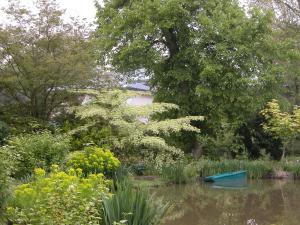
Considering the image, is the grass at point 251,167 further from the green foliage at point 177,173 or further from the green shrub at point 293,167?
the green foliage at point 177,173

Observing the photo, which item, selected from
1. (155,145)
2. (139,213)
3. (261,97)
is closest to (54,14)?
(155,145)

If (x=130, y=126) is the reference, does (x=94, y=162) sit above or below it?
below

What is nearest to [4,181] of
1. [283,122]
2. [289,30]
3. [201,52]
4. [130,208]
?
[130,208]

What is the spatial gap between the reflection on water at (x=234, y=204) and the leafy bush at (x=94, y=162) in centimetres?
178

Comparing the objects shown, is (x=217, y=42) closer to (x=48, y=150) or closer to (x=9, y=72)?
(x=9, y=72)

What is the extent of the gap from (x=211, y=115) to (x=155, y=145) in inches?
159

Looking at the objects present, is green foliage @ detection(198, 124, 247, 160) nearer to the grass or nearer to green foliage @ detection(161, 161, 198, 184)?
the grass

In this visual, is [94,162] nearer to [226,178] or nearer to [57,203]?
[57,203]

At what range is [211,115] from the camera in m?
19.6

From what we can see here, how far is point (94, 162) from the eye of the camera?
10961 mm

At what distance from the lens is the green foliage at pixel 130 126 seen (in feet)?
53.9

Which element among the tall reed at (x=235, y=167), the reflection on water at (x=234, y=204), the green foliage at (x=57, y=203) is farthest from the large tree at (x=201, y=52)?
the green foliage at (x=57, y=203)

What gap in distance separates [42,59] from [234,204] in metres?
8.47

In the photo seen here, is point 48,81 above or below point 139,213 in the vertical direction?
above
